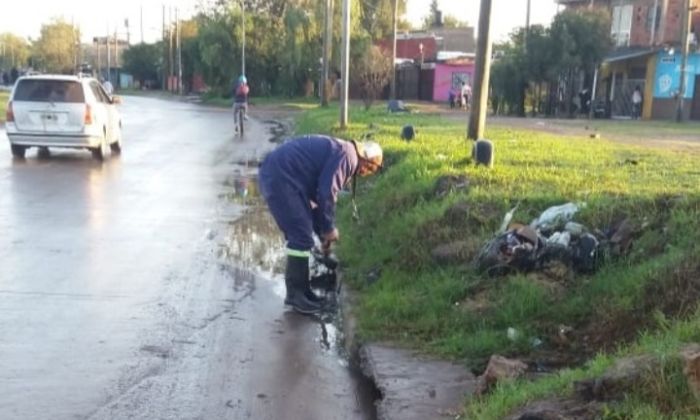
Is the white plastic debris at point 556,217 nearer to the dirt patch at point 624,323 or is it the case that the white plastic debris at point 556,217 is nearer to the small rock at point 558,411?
the dirt patch at point 624,323

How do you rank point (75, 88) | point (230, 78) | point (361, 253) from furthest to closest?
point (230, 78)
point (75, 88)
point (361, 253)

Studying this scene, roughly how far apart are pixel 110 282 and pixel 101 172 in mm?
8319

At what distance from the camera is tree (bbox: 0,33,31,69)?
117 m

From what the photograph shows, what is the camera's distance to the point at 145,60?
3917 inches

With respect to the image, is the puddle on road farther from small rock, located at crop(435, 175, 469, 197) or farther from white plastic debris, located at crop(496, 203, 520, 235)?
small rock, located at crop(435, 175, 469, 197)

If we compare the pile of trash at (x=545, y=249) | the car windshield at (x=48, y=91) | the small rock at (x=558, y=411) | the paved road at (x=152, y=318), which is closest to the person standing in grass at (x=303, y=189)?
the paved road at (x=152, y=318)

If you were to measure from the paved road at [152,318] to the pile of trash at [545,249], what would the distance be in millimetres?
1433

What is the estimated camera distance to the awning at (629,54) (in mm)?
39219

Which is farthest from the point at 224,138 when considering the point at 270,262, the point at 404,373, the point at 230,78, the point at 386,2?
the point at 386,2

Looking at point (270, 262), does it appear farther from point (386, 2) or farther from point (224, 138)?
point (386, 2)

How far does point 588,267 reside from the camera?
20.4 ft

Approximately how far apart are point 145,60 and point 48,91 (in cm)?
8627

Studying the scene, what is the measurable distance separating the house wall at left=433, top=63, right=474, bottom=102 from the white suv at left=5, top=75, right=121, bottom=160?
131 feet

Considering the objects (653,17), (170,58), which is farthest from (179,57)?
(653,17)
